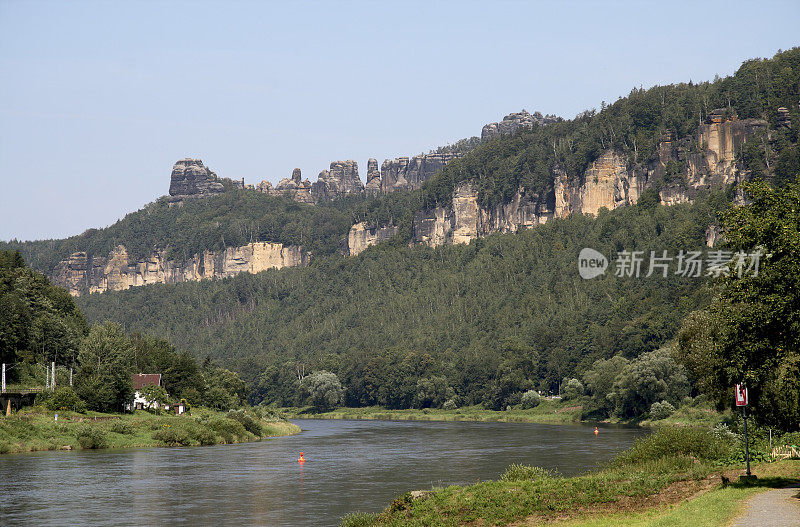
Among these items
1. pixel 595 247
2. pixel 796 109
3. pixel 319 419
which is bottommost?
pixel 319 419

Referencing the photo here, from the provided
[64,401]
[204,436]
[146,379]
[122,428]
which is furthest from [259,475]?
[146,379]

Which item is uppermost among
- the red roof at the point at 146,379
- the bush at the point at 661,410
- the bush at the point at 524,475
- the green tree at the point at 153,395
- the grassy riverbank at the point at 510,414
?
the red roof at the point at 146,379

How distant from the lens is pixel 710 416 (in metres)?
92.2

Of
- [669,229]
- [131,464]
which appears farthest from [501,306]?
[131,464]

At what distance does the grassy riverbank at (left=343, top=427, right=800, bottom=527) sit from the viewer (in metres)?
26.2

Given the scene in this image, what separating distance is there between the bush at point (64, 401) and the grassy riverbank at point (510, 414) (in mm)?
61530

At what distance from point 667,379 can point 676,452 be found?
70.7 meters

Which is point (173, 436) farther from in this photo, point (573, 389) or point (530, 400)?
point (573, 389)

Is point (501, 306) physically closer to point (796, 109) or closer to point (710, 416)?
point (796, 109)

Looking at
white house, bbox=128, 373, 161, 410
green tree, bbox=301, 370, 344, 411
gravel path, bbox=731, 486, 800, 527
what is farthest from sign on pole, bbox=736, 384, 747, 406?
green tree, bbox=301, 370, 344, 411

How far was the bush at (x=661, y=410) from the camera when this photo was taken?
98.1 metres

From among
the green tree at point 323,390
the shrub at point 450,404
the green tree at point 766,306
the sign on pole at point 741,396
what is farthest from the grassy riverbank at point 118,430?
the sign on pole at point 741,396

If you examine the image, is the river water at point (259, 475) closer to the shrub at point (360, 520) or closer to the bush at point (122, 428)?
the bush at point (122, 428)

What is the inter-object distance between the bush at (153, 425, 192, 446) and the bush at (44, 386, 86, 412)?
8.49m
